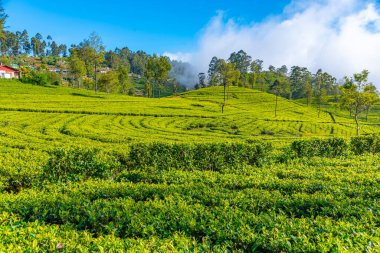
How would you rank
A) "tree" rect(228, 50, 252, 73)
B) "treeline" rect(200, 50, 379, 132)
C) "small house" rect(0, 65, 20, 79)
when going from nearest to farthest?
"treeline" rect(200, 50, 379, 132) → "small house" rect(0, 65, 20, 79) → "tree" rect(228, 50, 252, 73)

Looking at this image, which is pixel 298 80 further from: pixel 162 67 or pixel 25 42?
pixel 25 42

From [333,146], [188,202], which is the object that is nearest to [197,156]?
[188,202]

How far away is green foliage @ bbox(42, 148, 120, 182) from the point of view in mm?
11656

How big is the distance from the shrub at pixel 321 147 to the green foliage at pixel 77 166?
11374 mm

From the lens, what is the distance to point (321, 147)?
18094 mm

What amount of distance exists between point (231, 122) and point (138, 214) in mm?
38437

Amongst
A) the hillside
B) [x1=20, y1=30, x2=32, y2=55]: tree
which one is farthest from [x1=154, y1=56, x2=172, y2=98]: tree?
[x1=20, y1=30, x2=32, y2=55]: tree

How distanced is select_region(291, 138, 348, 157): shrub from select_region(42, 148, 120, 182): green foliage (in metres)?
11.4

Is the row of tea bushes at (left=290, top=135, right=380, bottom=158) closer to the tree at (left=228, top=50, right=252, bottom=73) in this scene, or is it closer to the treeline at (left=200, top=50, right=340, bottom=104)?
the treeline at (left=200, top=50, right=340, bottom=104)

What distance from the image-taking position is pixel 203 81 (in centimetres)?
16862

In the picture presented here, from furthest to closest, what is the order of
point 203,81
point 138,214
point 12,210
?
1. point 203,81
2. point 12,210
3. point 138,214

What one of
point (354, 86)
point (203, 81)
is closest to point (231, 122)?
point (354, 86)

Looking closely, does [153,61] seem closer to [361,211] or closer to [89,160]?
[89,160]

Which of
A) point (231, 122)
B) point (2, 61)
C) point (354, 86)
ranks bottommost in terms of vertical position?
point (231, 122)
